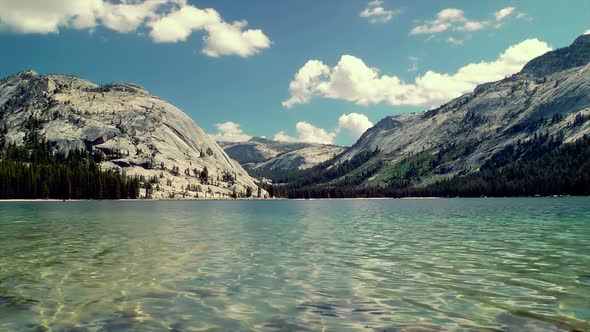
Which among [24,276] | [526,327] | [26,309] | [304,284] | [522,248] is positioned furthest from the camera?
[522,248]

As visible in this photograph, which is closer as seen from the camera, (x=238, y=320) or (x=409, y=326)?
(x=409, y=326)

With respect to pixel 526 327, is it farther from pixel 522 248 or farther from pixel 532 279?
pixel 522 248

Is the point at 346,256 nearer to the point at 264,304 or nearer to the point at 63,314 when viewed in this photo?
the point at 264,304

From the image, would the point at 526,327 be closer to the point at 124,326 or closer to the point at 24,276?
the point at 124,326

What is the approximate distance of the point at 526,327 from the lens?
51.1ft

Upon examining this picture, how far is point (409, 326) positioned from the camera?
1594 centimetres

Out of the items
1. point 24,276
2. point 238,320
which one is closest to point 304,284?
point 238,320

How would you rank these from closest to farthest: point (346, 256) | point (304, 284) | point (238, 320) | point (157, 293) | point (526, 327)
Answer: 1. point (526, 327)
2. point (238, 320)
3. point (157, 293)
4. point (304, 284)
5. point (346, 256)

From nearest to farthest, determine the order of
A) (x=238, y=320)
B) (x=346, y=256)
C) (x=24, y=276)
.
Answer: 1. (x=238, y=320)
2. (x=24, y=276)
3. (x=346, y=256)

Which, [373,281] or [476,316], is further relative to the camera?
[373,281]

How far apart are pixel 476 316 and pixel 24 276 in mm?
25780

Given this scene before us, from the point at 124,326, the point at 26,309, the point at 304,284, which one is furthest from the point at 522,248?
the point at 26,309

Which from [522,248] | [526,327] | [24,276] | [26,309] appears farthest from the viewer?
[522,248]

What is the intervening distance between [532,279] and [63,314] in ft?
80.6
